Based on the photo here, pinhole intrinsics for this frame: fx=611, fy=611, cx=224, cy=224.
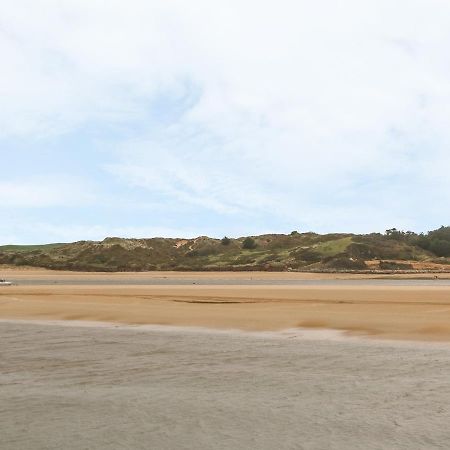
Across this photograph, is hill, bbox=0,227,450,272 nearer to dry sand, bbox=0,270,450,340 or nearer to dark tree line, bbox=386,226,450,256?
dark tree line, bbox=386,226,450,256

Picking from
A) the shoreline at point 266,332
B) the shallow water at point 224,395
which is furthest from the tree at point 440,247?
the shallow water at point 224,395

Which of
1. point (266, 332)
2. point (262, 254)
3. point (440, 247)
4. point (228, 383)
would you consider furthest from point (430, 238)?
point (228, 383)

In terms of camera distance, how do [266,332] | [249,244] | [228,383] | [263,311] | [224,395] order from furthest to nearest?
[249,244]
[263,311]
[266,332]
[228,383]
[224,395]

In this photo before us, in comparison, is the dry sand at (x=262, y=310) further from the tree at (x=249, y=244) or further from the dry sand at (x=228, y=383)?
the tree at (x=249, y=244)

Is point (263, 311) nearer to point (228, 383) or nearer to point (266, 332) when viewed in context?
point (266, 332)

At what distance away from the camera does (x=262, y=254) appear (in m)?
84.0

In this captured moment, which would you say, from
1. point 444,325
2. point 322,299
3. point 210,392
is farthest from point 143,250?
point 210,392

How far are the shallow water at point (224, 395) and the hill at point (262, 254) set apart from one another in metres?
52.8

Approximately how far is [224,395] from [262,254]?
7533cm

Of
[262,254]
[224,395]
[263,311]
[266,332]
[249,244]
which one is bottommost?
[224,395]

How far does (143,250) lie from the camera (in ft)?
307

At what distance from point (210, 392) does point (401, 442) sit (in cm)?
333

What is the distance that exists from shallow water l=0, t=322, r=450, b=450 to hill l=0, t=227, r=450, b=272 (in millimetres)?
52750

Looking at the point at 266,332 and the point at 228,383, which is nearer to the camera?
the point at 228,383
